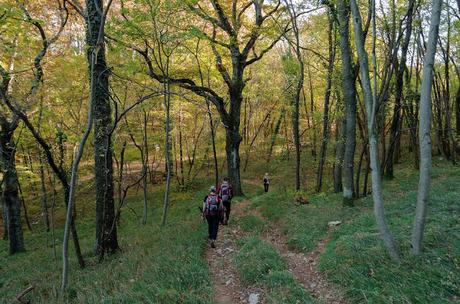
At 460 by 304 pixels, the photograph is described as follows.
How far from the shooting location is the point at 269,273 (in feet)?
22.6

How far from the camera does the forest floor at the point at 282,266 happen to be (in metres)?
5.62

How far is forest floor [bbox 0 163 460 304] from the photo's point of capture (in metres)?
5.62

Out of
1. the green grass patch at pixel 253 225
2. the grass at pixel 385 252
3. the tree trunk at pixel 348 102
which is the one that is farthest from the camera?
the tree trunk at pixel 348 102

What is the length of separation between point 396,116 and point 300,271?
40.6 feet

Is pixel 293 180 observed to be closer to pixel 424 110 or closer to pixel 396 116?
pixel 396 116

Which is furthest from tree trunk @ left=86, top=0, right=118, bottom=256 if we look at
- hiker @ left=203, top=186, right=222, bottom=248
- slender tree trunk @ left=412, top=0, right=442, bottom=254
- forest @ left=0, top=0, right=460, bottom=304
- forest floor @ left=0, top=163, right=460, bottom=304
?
slender tree trunk @ left=412, top=0, right=442, bottom=254

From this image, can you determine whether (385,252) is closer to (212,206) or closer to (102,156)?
(212,206)

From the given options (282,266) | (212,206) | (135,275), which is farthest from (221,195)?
(135,275)

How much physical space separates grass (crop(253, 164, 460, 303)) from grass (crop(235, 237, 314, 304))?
0.86 meters

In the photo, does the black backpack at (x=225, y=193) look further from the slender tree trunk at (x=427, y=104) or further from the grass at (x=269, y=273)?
the slender tree trunk at (x=427, y=104)

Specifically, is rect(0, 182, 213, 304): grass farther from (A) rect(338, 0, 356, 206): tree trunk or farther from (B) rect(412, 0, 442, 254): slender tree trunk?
(A) rect(338, 0, 356, 206): tree trunk

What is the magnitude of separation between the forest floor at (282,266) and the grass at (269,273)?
0.9 inches

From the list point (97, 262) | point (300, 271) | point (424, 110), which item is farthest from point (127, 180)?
point (424, 110)

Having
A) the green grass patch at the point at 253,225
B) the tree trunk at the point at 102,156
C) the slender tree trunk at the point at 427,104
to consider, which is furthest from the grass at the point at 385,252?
the tree trunk at the point at 102,156
